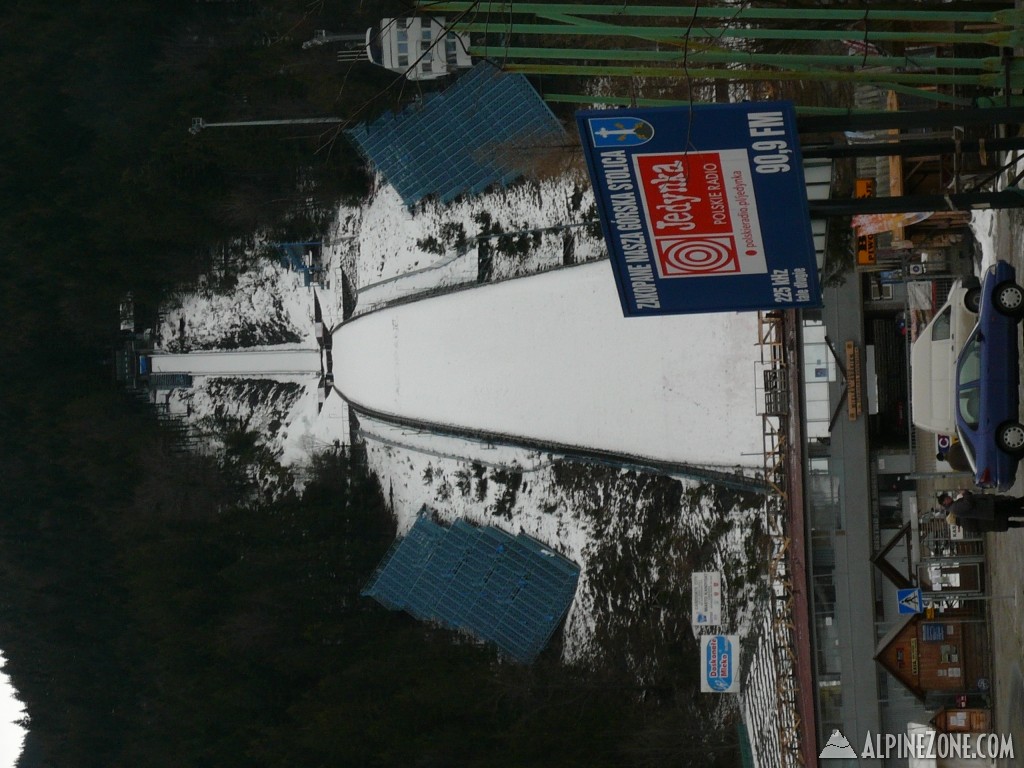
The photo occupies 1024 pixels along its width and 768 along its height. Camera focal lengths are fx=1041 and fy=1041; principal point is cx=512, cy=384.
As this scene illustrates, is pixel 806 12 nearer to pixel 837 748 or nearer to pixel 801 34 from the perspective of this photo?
pixel 801 34

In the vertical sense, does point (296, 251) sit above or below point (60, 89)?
below

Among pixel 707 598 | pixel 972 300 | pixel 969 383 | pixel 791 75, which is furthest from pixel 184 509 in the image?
pixel 791 75

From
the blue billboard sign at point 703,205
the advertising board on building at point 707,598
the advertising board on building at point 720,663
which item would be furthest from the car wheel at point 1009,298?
the advertising board on building at point 707,598

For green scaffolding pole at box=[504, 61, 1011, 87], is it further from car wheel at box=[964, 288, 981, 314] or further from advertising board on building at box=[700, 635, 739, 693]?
advertising board on building at box=[700, 635, 739, 693]

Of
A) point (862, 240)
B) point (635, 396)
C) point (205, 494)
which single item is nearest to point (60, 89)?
point (205, 494)

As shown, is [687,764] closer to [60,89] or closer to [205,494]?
[205,494]

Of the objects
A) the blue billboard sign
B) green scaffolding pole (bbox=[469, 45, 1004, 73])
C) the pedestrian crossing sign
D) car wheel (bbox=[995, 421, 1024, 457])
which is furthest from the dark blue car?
the pedestrian crossing sign

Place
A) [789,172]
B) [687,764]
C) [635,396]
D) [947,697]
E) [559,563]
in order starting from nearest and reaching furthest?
[789,172], [947,697], [687,764], [635,396], [559,563]
